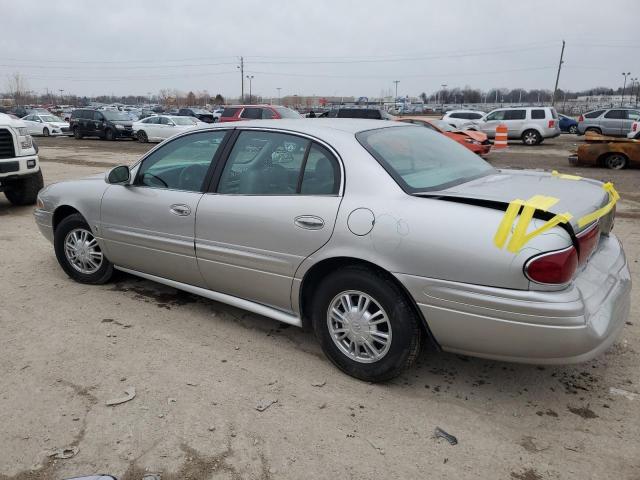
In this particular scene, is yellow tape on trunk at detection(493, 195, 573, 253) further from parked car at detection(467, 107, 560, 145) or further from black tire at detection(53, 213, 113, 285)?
parked car at detection(467, 107, 560, 145)

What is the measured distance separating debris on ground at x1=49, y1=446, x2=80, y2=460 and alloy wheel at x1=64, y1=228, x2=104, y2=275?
7.80ft

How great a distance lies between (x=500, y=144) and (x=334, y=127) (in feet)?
64.9

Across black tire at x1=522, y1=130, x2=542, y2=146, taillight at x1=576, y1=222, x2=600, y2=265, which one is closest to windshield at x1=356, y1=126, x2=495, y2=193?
taillight at x1=576, y1=222, x2=600, y2=265

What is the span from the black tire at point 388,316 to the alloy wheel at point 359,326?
0.8 inches

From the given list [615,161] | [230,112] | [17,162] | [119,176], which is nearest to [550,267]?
[119,176]

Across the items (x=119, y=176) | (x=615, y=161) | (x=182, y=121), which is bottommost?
(x=615, y=161)

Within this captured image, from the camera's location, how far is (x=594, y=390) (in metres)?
3.09

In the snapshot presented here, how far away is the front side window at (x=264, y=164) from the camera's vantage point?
11.2 ft

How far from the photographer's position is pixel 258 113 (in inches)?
768

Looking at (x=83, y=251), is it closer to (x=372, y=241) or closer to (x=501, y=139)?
(x=372, y=241)

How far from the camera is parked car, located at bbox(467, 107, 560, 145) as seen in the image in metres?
23.5

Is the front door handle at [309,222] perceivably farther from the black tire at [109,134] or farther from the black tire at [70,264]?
the black tire at [109,134]

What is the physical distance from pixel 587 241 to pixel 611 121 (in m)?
25.5

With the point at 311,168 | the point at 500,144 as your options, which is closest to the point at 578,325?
the point at 311,168
